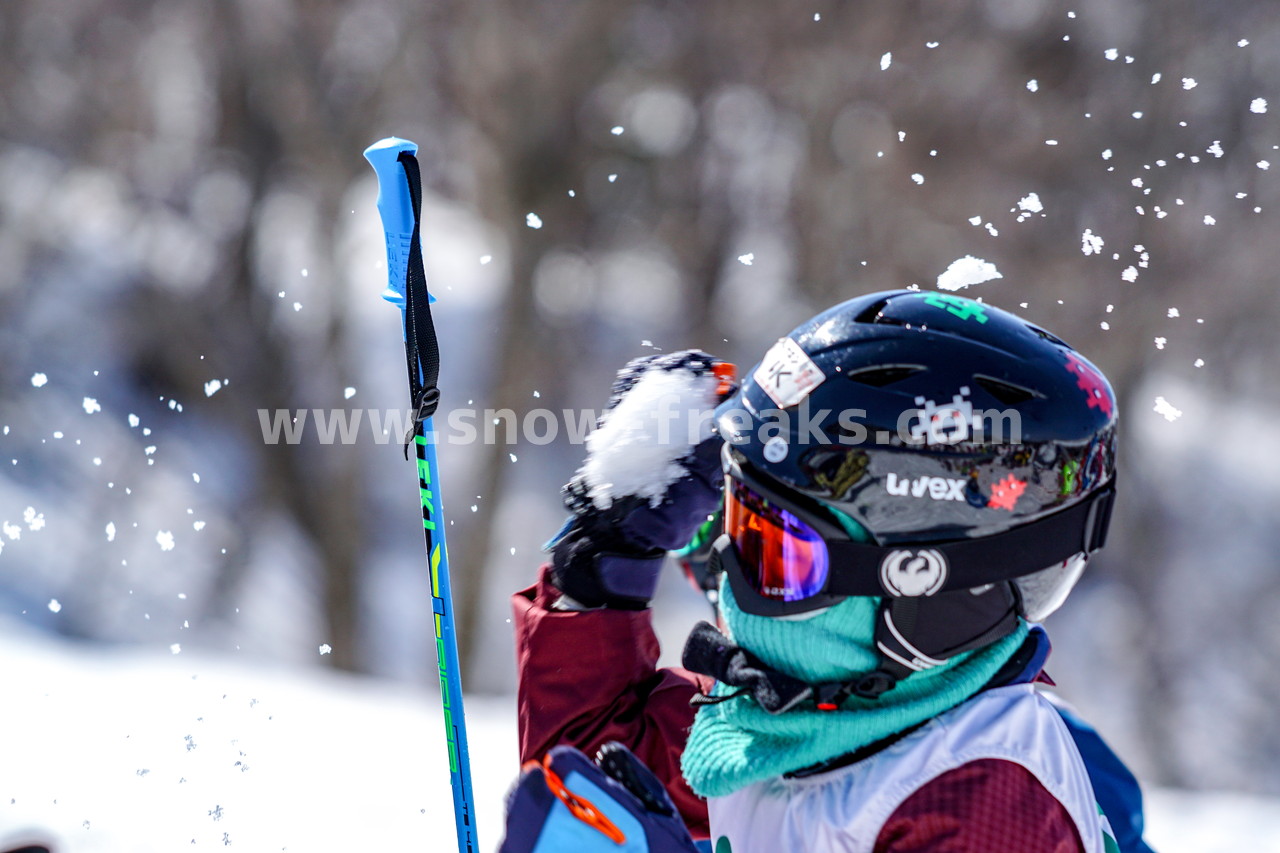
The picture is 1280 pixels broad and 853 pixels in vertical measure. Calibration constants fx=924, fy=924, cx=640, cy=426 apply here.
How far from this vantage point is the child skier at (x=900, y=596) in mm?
927

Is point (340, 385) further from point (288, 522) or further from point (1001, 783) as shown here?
point (1001, 783)

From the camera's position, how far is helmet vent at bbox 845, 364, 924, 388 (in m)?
1.01

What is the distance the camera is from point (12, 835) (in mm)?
2441

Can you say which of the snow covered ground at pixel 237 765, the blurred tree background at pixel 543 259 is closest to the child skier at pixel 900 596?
the snow covered ground at pixel 237 765

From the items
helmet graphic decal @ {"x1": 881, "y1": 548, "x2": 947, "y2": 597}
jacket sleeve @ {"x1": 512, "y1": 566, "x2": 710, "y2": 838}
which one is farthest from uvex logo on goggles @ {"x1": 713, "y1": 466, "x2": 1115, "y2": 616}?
jacket sleeve @ {"x1": 512, "y1": 566, "x2": 710, "y2": 838}

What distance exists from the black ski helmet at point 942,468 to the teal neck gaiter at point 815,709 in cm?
3

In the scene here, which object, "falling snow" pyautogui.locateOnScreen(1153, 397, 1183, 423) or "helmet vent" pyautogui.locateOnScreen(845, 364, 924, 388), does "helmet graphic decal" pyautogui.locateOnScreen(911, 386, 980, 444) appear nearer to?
"helmet vent" pyautogui.locateOnScreen(845, 364, 924, 388)

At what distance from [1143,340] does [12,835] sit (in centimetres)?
415

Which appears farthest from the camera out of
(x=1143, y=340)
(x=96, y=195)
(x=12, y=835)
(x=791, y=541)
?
(x=96, y=195)

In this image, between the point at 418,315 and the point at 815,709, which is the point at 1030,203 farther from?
the point at 815,709

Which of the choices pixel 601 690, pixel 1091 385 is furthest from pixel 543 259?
pixel 1091 385

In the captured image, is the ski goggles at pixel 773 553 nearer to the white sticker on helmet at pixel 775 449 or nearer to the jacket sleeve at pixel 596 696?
the white sticker on helmet at pixel 775 449

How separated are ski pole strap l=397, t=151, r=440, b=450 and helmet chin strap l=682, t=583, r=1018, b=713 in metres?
0.66

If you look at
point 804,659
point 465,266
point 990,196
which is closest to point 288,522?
point 465,266
